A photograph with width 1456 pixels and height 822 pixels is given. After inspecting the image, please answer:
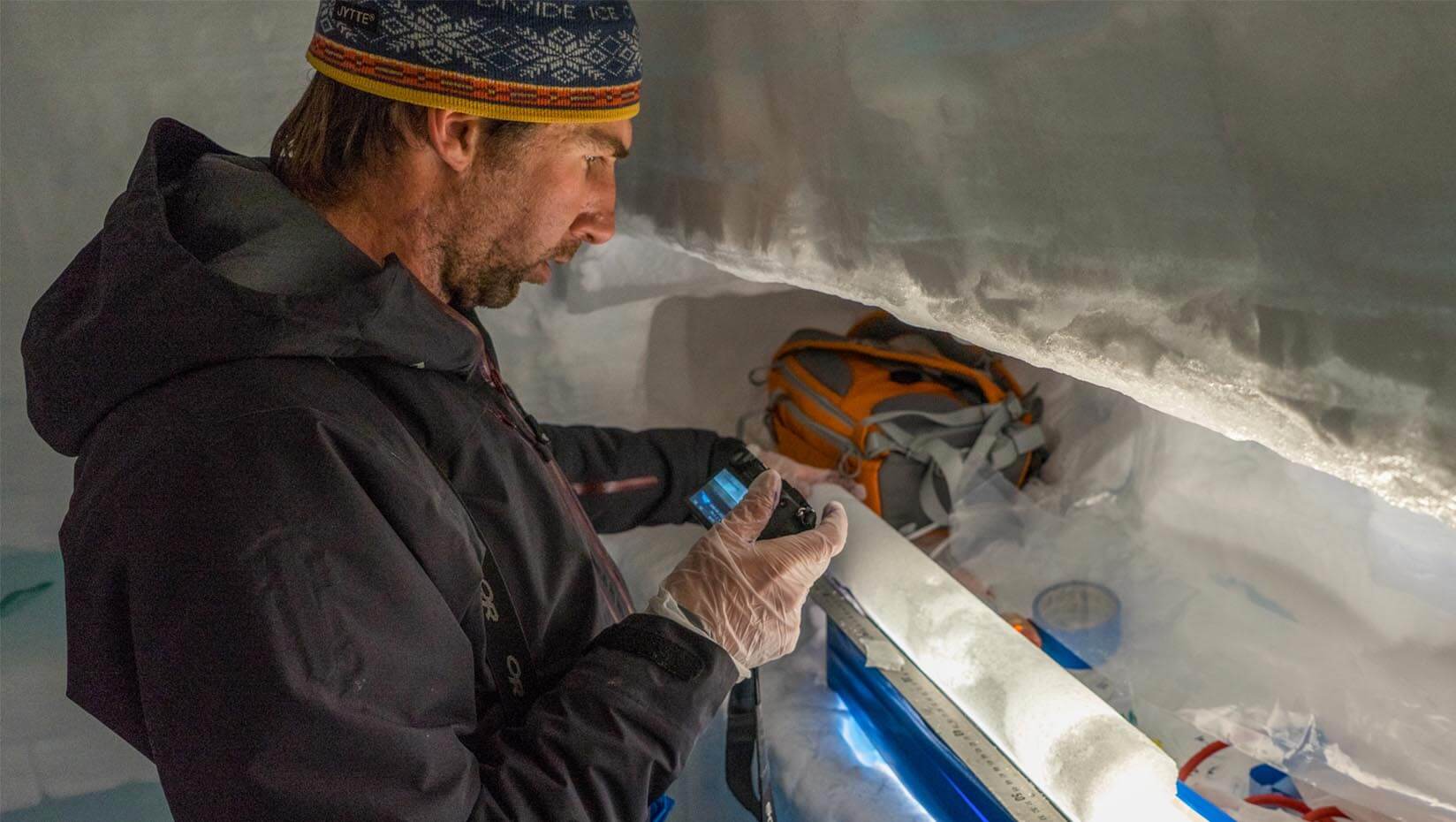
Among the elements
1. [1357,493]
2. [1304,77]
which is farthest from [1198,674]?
[1304,77]

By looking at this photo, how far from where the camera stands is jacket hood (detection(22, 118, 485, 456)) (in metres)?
0.76

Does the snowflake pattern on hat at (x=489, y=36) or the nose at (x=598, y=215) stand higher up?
the snowflake pattern on hat at (x=489, y=36)

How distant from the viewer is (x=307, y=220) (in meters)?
0.85

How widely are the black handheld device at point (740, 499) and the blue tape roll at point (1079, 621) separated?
1.34 feet

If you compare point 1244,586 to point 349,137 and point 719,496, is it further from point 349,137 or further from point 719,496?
point 349,137

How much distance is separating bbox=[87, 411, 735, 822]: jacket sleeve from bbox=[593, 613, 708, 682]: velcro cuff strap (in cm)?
12

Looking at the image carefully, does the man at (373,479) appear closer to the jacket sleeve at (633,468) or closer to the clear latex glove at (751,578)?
the clear latex glove at (751,578)

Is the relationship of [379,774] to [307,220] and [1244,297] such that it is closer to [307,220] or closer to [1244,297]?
[307,220]

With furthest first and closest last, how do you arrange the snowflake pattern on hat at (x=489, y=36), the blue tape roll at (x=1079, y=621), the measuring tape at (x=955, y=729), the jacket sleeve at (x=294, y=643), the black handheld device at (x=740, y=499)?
the blue tape roll at (x=1079, y=621) < the black handheld device at (x=740, y=499) < the measuring tape at (x=955, y=729) < the snowflake pattern on hat at (x=489, y=36) < the jacket sleeve at (x=294, y=643)

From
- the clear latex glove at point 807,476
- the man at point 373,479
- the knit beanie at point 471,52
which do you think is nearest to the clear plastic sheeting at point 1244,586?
the clear latex glove at point 807,476

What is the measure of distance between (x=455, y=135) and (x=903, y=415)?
3.02ft

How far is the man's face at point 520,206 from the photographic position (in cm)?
92

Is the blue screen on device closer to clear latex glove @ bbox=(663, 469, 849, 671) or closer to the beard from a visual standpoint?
clear latex glove @ bbox=(663, 469, 849, 671)

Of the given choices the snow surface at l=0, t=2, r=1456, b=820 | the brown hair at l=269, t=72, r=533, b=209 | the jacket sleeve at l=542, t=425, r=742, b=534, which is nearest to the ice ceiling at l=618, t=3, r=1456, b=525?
the snow surface at l=0, t=2, r=1456, b=820
